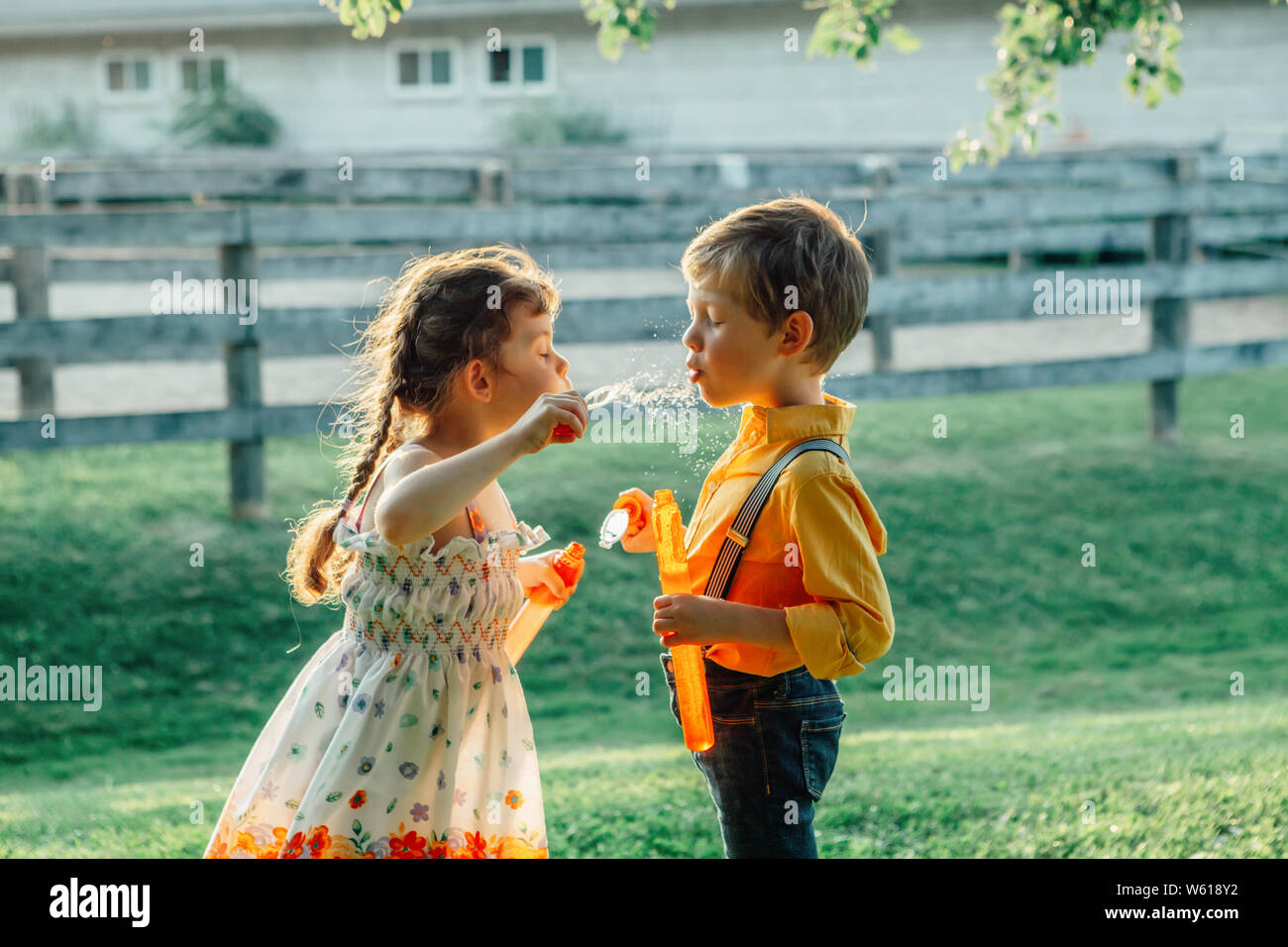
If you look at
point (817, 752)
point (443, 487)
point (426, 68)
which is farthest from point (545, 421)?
point (426, 68)

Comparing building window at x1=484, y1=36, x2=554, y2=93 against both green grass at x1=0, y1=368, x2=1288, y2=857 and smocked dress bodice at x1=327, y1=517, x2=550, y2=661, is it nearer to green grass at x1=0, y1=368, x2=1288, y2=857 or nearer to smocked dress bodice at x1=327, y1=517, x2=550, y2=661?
green grass at x1=0, y1=368, x2=1288, y2=857

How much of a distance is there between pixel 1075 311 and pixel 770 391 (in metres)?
4.96

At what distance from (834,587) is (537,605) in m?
0.66

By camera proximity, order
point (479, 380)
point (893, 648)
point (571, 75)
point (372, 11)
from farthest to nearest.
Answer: point (571, 75)
point (893, 648)
point (372, 11)
point (479, 380)

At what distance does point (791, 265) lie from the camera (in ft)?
6.83

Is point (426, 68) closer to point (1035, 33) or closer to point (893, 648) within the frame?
point (1035, 33)

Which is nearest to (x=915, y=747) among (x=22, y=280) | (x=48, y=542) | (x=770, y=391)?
(x=770, y=391)

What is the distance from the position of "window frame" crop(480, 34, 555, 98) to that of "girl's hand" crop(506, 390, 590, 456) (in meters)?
18.1

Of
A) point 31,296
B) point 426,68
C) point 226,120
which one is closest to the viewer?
point 31,296

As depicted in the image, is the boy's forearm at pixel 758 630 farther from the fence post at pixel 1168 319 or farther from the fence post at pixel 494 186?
the fence post at pixel 1168 319

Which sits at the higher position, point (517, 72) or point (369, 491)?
point (517, 72)

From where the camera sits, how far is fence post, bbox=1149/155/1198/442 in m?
7.34

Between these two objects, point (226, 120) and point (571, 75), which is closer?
point (571, 75)

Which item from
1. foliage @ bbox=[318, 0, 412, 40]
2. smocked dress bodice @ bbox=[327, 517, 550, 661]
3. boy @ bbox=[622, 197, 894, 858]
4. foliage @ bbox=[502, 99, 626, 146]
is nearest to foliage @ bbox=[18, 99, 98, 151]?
foliage @ bbox=[502, 99, 626, 146]
